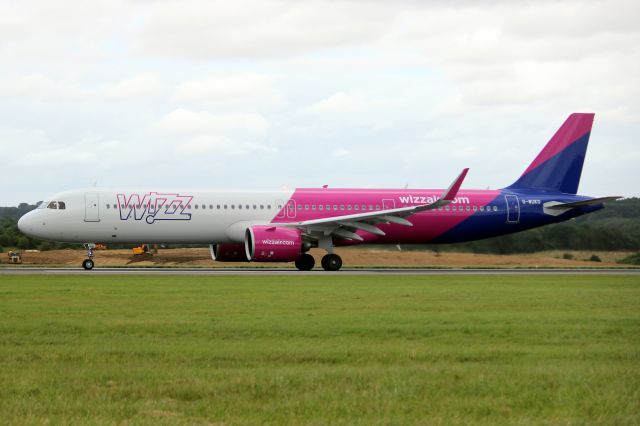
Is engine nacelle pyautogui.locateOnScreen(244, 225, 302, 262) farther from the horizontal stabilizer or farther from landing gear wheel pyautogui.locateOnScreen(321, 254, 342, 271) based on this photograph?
the horizontal stabilizer

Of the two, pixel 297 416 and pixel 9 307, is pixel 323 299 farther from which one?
pixel 297 416

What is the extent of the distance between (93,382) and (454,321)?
7849 mm

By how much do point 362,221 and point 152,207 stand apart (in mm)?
8694

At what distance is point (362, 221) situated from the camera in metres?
40.4

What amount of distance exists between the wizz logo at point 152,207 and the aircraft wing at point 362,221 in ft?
14.0

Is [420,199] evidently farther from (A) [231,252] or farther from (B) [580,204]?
(A) [231,252]

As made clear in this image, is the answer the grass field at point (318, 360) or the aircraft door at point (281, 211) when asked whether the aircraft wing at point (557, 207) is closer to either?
the aircraft door at point (281, 211)

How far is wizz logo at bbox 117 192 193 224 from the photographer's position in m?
39.5

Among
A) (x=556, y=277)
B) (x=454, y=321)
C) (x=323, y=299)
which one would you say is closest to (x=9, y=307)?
(x=323, y=299)

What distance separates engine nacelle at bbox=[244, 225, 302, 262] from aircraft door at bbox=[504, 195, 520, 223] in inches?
443

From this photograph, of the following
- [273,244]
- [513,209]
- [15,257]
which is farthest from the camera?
[15,257]

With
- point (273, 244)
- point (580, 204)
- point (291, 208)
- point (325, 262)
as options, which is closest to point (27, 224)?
point (273, 244)

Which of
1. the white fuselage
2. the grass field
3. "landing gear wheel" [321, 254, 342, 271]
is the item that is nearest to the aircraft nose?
the white fuselage

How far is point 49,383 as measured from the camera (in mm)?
9961
